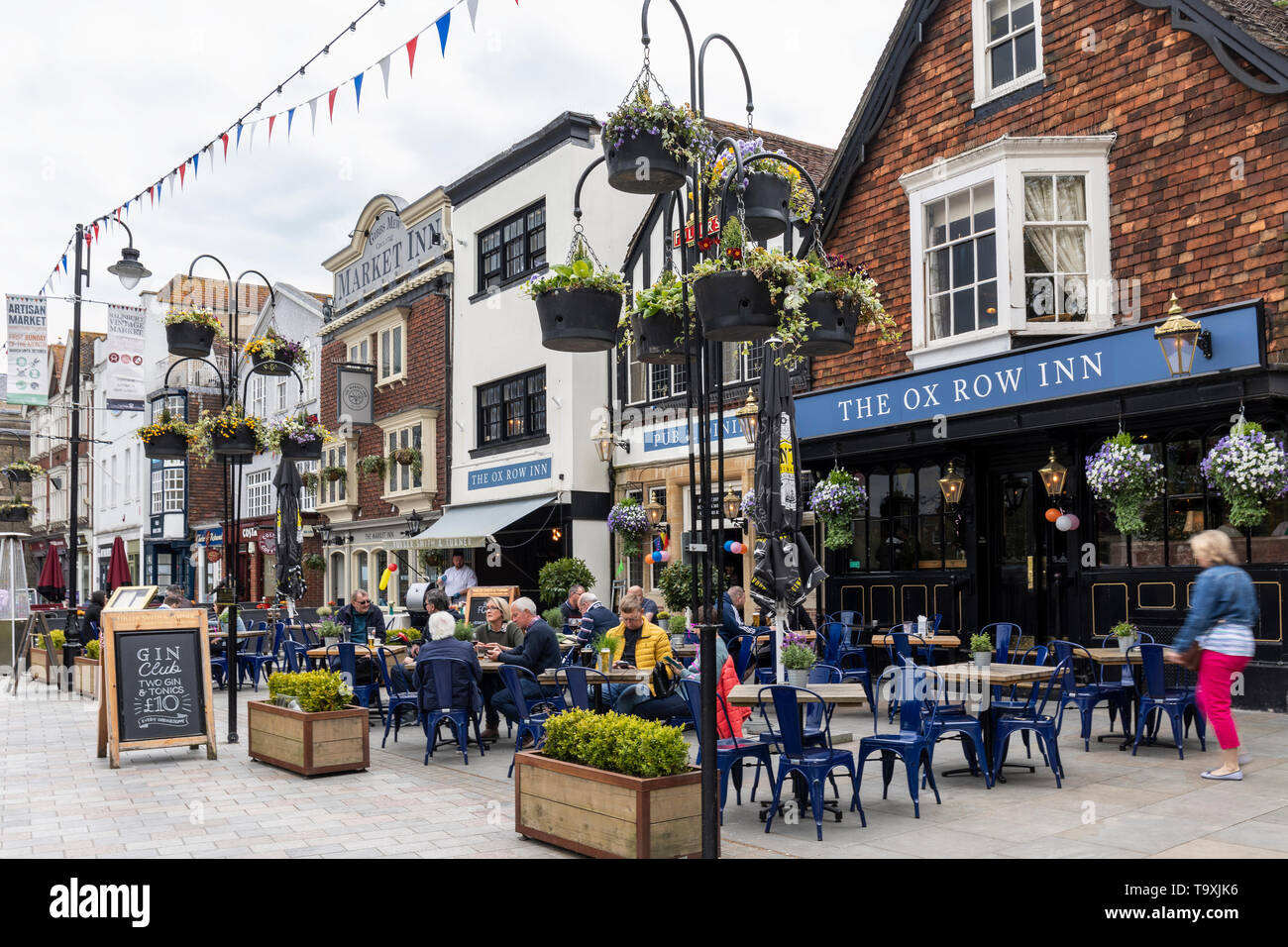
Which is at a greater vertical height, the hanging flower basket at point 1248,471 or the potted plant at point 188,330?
the potted plant at point 188,330

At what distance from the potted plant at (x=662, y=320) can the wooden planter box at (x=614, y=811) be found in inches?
93.6

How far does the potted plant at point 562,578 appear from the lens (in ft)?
68.8

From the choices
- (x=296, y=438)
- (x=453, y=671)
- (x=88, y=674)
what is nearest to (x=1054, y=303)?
(x=453, y=671)

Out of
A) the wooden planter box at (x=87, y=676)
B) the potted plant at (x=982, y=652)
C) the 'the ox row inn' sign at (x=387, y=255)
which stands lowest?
the wooden planter box at (x=87, y=676)

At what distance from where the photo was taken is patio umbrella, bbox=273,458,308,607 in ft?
55.8

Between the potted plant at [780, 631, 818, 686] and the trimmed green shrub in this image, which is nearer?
the trimmed green shrub

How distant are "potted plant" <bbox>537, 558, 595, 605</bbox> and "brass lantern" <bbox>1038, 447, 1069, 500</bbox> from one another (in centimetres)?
1012

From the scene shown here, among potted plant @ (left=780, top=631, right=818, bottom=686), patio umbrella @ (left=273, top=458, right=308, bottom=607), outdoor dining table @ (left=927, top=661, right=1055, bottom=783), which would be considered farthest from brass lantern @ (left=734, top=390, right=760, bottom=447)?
potted plant @ (left=780, top=631, right=818, bottom=686)

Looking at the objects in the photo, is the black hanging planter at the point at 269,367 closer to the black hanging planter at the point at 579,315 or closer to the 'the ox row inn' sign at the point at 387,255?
the black hanging planter at the point at 579,315

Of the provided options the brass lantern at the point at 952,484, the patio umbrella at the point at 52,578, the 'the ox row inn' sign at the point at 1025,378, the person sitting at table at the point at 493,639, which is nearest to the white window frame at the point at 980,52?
the 'the ox row inn' sign at the point at 1025,378

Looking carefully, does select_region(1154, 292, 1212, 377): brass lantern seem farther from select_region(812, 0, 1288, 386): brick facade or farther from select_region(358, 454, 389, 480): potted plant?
select_region(358, 454, 389, 480): potted plant

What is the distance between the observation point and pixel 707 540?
5445 millimetres

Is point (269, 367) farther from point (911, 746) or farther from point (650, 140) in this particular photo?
point (911, 746)
